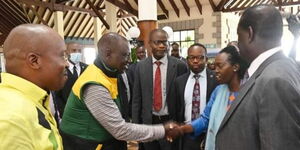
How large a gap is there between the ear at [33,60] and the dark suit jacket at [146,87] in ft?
6.83

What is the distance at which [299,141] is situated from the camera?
3.86 ft

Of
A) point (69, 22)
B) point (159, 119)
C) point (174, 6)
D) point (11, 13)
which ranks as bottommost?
point (159, 119)

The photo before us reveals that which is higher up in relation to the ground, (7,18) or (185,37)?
(7,18)

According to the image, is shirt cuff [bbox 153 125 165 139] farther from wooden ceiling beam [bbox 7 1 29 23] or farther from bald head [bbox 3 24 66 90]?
wooden ceiling beam [bbox 7 1 29 23]

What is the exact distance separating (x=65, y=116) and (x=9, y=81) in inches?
40.1

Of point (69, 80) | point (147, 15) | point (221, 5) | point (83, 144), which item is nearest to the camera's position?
point (83, 144)

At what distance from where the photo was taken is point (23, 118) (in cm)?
85

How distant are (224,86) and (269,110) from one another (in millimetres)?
1106

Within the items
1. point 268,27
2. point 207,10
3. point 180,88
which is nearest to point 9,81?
point 268,27

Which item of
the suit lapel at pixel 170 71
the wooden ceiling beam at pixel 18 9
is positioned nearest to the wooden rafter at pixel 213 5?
the wooden ceiling beam at pixel 18 9

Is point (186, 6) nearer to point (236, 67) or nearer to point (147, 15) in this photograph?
point (147, 15)

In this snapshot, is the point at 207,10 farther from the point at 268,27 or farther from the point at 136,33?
the point at 268,27

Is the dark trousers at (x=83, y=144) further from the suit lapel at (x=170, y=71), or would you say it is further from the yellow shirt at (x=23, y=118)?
the suit lapel at (x=170, y=71)

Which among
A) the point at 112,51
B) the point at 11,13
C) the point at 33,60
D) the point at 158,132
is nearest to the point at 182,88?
the point at 158,132
